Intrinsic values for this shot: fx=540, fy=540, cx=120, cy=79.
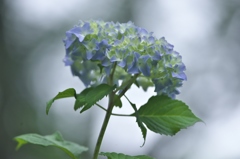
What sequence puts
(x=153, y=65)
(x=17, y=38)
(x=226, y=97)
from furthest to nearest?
(x=17, y=38) → (x=226, y=97) → (x=153, y=65)

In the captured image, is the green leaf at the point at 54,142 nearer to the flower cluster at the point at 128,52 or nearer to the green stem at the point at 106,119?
the green stem at the point at 106,119

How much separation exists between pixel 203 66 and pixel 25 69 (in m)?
2.36

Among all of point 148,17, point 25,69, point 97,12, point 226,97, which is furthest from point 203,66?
point 25,69

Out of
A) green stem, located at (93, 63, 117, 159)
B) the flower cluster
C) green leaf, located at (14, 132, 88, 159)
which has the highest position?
the flower cluster

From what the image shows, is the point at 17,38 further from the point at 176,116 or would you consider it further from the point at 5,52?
the point at 176,116

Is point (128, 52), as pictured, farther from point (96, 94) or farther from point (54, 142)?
point (54, 142)

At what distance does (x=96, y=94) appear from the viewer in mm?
1309

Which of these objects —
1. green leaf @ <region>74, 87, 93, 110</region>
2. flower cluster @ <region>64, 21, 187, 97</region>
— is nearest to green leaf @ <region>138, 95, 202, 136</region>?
flower cluster @ <region>64, 21, 187, 97</region>

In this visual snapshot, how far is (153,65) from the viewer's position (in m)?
1.29

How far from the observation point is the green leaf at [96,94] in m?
1.29

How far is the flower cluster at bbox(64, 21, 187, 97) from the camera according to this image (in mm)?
1283

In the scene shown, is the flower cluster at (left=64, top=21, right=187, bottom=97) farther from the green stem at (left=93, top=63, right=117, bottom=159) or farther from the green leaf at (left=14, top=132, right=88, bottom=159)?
the green leaf at (left=14, top=132, right=88, bottom=159)

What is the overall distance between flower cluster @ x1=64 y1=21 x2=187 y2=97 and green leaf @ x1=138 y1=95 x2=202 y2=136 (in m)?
0.03

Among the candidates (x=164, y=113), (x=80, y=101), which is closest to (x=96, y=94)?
(x=80, y=101)
